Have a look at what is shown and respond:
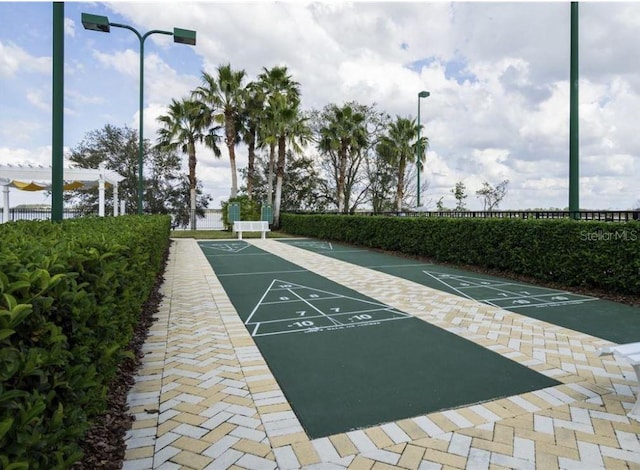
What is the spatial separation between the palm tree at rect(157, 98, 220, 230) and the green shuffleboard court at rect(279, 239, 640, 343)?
693 inches

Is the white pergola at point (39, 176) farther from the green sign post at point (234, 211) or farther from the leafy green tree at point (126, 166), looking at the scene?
the leafy green tree at point (126, 166)

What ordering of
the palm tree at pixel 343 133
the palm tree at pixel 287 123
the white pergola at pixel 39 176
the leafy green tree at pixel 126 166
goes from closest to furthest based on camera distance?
1. the white pergola at pixel 39 176
2. the palm tree at pixel 287 123
3. the palm tree at pixel 343 133
4. the leafy green tree at pixel 126 166

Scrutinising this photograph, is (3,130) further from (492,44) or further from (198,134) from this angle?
(198,134)

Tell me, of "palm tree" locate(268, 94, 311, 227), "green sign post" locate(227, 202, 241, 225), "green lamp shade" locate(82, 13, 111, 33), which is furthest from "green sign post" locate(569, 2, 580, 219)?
"green sign post" locate(227, 202, 241, 225)

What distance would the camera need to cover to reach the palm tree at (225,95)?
23.0m

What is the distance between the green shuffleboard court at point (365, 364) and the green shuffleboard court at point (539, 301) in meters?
1.71

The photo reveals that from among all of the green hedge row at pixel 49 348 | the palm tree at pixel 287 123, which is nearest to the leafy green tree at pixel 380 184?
the palm tree at pixel 287 123

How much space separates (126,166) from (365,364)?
Result: 31.1 meters

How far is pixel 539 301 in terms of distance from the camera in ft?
20.9

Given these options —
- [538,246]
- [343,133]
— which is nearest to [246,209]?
[343,133]

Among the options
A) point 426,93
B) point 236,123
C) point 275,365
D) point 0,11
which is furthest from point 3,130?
point 236,123

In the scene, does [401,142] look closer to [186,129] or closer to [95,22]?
[186,129]

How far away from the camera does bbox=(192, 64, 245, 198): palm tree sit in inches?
904

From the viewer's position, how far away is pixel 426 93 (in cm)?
1747
